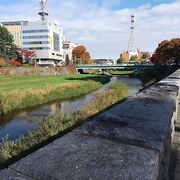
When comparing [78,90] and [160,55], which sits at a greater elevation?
[160,55]

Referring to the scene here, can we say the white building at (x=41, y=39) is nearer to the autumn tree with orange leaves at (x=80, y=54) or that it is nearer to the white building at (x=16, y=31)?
the autumn tree with orange leaves at (x=80, y=54)

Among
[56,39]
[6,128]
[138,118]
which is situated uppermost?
[56,39]

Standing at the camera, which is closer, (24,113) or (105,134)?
(105,134)

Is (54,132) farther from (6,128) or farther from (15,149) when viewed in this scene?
(6,128)

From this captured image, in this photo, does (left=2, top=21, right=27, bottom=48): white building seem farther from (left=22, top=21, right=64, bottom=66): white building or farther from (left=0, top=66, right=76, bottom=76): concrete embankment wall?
(left=0, top=66, right=76, bottom=76): concrete embankment wall

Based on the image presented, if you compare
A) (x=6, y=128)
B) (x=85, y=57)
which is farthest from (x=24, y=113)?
(x=85, y=57)

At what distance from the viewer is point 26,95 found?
92.8ft

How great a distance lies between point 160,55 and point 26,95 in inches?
2571

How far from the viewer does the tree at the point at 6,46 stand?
83.3 m

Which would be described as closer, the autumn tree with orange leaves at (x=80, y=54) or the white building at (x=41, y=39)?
the white building at (x=41, y=39)

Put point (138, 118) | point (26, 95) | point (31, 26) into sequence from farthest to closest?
1. point (31, 26)
2. point (26, 95)
3. point (138, 118)

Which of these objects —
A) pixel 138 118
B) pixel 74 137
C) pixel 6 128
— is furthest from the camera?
pixel 6 128

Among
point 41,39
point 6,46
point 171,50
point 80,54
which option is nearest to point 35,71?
point 6,46

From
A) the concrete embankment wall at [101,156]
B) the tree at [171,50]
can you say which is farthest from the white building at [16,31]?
the concrete embankment wall at [101,156]
